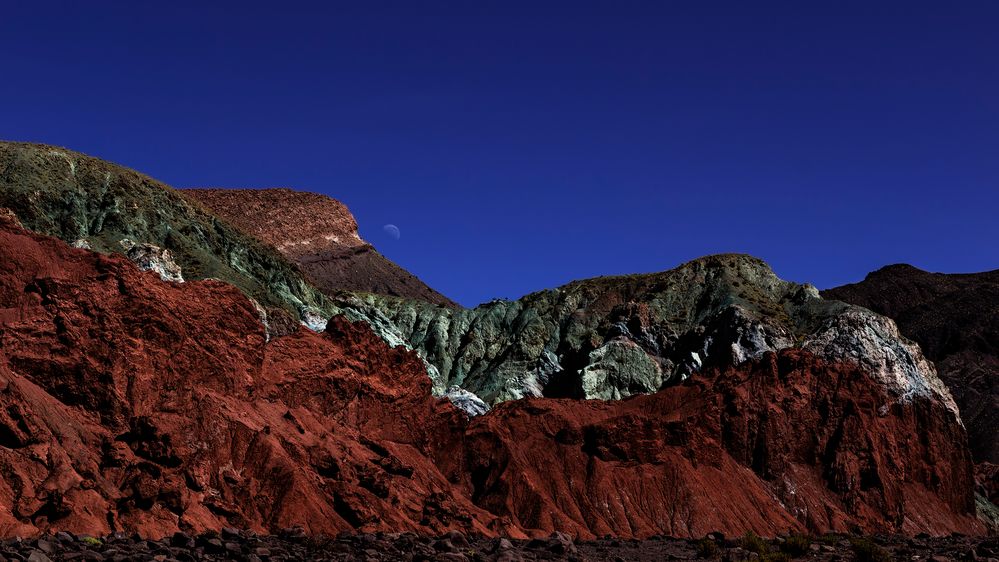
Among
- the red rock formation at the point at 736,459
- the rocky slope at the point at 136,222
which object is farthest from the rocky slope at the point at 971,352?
the rocky slope at the point at 136,222

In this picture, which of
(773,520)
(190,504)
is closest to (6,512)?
(190,504)

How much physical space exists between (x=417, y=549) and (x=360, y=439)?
873 inches

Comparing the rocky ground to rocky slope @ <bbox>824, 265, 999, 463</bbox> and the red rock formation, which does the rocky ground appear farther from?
rocky slope @ <bbox>824, 265, 999, 463</bbox>

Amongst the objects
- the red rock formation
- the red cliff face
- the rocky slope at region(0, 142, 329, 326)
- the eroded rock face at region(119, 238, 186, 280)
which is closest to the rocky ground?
the red cliff face

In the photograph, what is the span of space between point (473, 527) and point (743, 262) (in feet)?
291

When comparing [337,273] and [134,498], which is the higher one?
[337,273]

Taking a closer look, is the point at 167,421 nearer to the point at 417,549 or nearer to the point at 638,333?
the point at 417,549

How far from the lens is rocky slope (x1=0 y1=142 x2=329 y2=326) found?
95438mm

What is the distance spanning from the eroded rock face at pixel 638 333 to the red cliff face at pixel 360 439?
12.5 metres

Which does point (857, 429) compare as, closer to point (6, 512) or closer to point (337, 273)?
point (6, 512)

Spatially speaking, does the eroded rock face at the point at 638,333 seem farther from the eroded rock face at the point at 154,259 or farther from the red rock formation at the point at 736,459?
the eroded rock face at the point at 154,259

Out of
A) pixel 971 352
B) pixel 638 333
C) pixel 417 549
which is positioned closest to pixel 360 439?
pixel 417 549

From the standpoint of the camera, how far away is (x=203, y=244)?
107875 millimetres

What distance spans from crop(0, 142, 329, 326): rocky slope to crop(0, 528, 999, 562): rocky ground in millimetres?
50848
